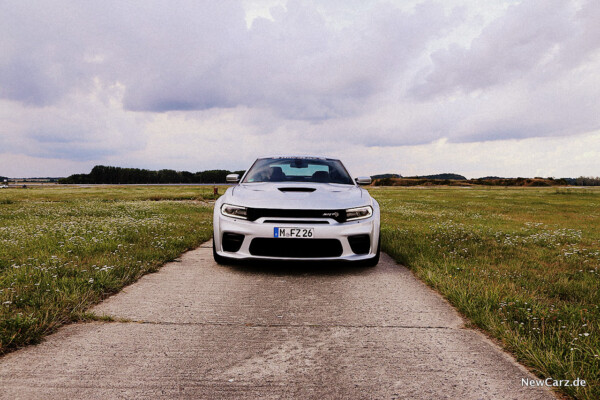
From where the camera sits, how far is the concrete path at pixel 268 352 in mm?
2072

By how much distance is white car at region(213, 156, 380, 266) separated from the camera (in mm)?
4492

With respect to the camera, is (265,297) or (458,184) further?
(458,184)

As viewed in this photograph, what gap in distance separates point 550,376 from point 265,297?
2.54m

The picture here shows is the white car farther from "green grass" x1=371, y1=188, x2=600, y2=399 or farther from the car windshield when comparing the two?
"green grass" x1=371, y1=188, x2=600, y2=399

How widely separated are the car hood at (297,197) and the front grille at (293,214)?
0.05 meters

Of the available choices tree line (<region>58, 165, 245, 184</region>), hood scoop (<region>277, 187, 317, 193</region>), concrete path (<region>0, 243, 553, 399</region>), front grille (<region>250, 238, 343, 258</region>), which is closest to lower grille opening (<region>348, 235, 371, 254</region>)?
front grille (<region>250, 238, 343, 258</region>)

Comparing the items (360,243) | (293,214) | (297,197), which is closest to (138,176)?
(297,197)

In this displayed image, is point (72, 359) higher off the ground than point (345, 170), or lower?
Answer: lower

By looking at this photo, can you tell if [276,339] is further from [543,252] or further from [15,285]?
[543,252]

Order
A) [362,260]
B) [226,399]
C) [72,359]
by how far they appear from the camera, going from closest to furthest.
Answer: [226,399] < [72,359] < [362,260]

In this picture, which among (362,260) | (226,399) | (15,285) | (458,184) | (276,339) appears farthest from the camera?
(458,184)

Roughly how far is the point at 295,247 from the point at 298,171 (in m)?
2.25

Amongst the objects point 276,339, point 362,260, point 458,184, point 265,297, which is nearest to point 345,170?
point 362,260

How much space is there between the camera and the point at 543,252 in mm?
6508
